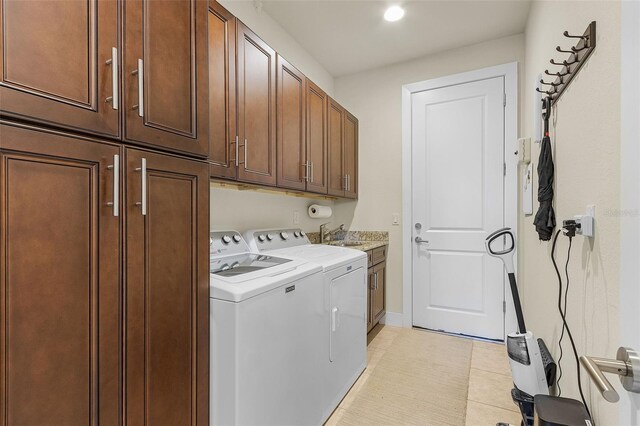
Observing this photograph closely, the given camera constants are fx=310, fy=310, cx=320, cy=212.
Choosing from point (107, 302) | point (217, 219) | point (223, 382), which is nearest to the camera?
point (107, 302)

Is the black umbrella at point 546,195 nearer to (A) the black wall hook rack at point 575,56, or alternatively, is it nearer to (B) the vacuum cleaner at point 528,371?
(A) the black wall hook rack at point 575,56

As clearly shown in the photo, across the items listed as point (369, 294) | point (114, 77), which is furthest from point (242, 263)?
point (369, 294)

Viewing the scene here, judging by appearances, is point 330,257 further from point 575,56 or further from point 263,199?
point 575,56

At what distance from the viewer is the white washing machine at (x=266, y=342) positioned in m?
1.18

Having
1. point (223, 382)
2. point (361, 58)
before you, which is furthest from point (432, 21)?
point (223, 382)

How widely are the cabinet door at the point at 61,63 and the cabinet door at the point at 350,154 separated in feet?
7.86

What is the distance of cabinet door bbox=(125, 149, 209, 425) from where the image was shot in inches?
36.2

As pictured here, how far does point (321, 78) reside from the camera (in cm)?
337

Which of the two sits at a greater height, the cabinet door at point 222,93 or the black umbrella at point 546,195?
the cabinet door at point 222,93

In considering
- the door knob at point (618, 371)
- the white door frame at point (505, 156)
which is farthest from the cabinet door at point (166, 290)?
the white door frame at point (505, 156)

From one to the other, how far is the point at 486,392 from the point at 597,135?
1.83 m

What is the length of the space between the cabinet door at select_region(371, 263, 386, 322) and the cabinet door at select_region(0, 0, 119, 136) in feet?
8.25

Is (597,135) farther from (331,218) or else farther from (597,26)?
(331,218)

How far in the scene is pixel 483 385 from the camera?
2160 millimetres
